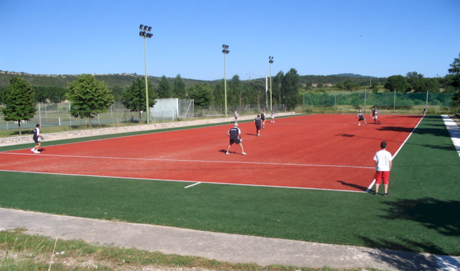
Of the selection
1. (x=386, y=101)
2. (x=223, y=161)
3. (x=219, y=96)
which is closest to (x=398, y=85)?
(x=386, y=101)

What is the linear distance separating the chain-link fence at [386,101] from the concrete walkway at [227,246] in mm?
60765

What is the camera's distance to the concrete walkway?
579 centimetres

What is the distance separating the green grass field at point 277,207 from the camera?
7.12 meters

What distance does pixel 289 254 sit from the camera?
6160 millimetres

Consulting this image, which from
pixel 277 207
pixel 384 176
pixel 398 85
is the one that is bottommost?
pixel 277 207

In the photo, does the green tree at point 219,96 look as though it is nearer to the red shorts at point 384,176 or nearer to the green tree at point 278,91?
the green tree at point 278,91

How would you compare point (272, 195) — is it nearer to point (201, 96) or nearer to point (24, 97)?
point (24, 97)

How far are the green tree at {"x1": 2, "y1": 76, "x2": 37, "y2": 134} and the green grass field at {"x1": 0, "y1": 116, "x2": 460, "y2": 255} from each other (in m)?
13.9

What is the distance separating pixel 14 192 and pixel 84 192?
216cm

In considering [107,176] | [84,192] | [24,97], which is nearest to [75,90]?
[24,97]

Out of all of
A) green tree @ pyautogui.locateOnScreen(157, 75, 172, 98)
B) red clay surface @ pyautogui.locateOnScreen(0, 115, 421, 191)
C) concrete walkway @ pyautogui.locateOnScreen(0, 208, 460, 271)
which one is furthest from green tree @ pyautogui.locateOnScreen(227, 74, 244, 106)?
concrete walkway @ pyautogui.locateOnScreen(0, 208, 460, 271)

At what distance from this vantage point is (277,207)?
9.09m

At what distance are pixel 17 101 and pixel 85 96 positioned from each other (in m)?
5.85

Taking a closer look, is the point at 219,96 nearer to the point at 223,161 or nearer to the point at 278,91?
the point at 278,91
